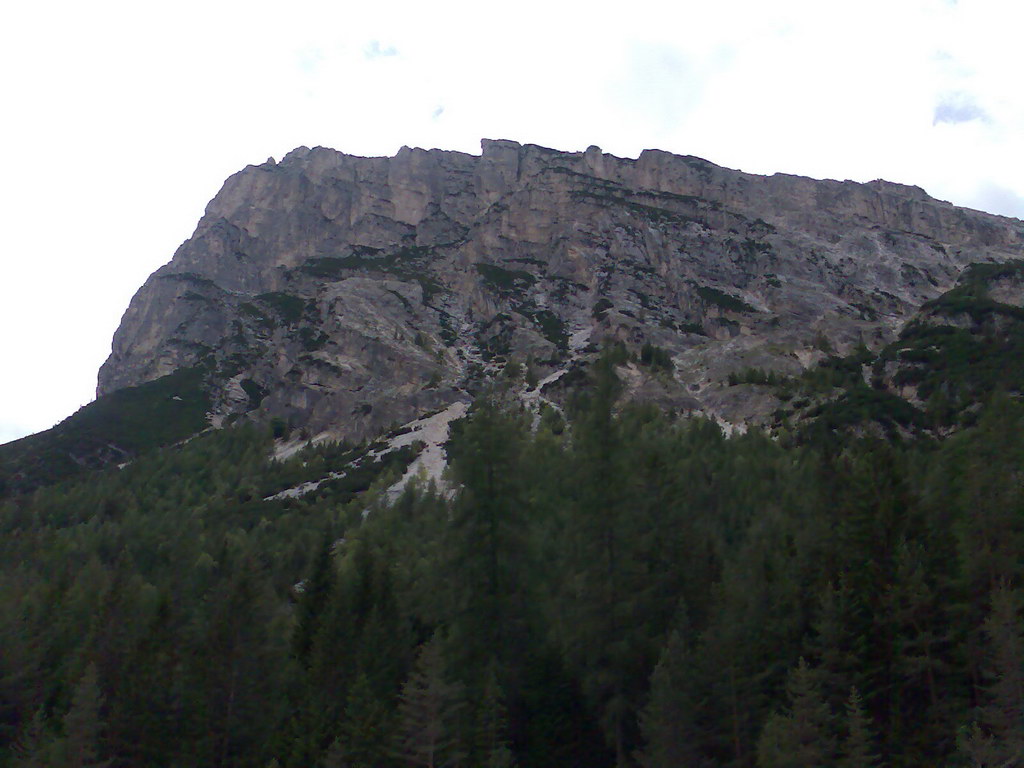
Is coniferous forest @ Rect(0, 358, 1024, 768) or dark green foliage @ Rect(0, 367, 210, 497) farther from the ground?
dark green foliage @ Rect(0, 367, 210, 497)

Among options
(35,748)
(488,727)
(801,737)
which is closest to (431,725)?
(488,727)

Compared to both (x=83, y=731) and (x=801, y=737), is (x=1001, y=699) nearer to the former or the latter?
(x=801, y=737)

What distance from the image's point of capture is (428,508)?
3575 inches

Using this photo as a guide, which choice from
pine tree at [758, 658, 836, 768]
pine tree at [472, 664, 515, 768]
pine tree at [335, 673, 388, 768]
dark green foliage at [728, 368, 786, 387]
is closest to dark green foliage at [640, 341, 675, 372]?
dark green foliage at [728, 368, 786, 387]

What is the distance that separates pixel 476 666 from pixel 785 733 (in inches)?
504

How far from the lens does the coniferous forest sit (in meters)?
27.2

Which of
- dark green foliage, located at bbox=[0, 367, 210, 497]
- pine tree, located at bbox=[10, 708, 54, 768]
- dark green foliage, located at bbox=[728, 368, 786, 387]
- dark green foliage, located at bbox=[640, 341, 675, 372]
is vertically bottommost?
pine tree, located at bbox=[10, 708, 54, 768]

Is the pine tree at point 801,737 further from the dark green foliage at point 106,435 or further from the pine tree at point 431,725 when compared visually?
the dark green foliage at point 106,435

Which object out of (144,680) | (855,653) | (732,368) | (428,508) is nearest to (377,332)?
(732,368)

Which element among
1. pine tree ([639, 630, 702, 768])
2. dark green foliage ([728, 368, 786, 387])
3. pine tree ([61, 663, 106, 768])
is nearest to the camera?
pine tree ([639, 630, 702, 768])

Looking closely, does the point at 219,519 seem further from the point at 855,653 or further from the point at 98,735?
the point at 855,653

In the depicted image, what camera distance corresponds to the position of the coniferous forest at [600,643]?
27156mm

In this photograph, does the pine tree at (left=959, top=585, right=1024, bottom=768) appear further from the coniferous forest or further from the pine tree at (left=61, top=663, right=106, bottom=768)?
the pine tree at (left=61, top=663, right=106, bottom=768)

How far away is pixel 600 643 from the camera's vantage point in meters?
31.7
